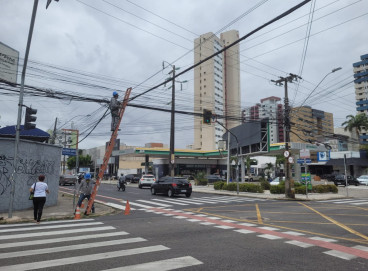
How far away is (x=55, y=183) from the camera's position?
48.7ft

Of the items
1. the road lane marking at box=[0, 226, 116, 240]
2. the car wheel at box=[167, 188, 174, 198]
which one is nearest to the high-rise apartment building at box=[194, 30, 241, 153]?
the car wheel at box=[167, 188, 174, 198]

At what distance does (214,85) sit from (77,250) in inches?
4141

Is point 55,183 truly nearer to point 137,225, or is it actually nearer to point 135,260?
point 137,225

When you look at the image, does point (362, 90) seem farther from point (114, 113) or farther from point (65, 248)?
point (65, 248)

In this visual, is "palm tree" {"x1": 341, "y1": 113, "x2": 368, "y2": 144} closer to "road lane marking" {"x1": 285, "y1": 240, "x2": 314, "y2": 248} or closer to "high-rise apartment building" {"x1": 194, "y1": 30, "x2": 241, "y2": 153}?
"high-rise apartment building" {"x1": 194, "y1": 30, "x2": 241, "y2": 153}

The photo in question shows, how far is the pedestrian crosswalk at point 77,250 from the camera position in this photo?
4.84 m

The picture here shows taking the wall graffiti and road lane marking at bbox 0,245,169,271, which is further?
the wall graffiti

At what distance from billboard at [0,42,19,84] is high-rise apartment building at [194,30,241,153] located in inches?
3234

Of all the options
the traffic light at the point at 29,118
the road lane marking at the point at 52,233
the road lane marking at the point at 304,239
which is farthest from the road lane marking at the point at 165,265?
the traffic light at the point at 29,118

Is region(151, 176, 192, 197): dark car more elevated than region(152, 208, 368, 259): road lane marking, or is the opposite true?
region(151, 176, 192, 197): dark car

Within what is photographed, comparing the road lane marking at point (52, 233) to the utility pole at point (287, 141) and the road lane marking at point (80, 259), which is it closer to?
the road lane marking at point (80, 259)

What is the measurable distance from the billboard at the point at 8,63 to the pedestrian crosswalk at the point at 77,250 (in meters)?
6.97

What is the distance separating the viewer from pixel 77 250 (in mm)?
5848

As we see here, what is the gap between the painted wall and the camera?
12.0 meters
